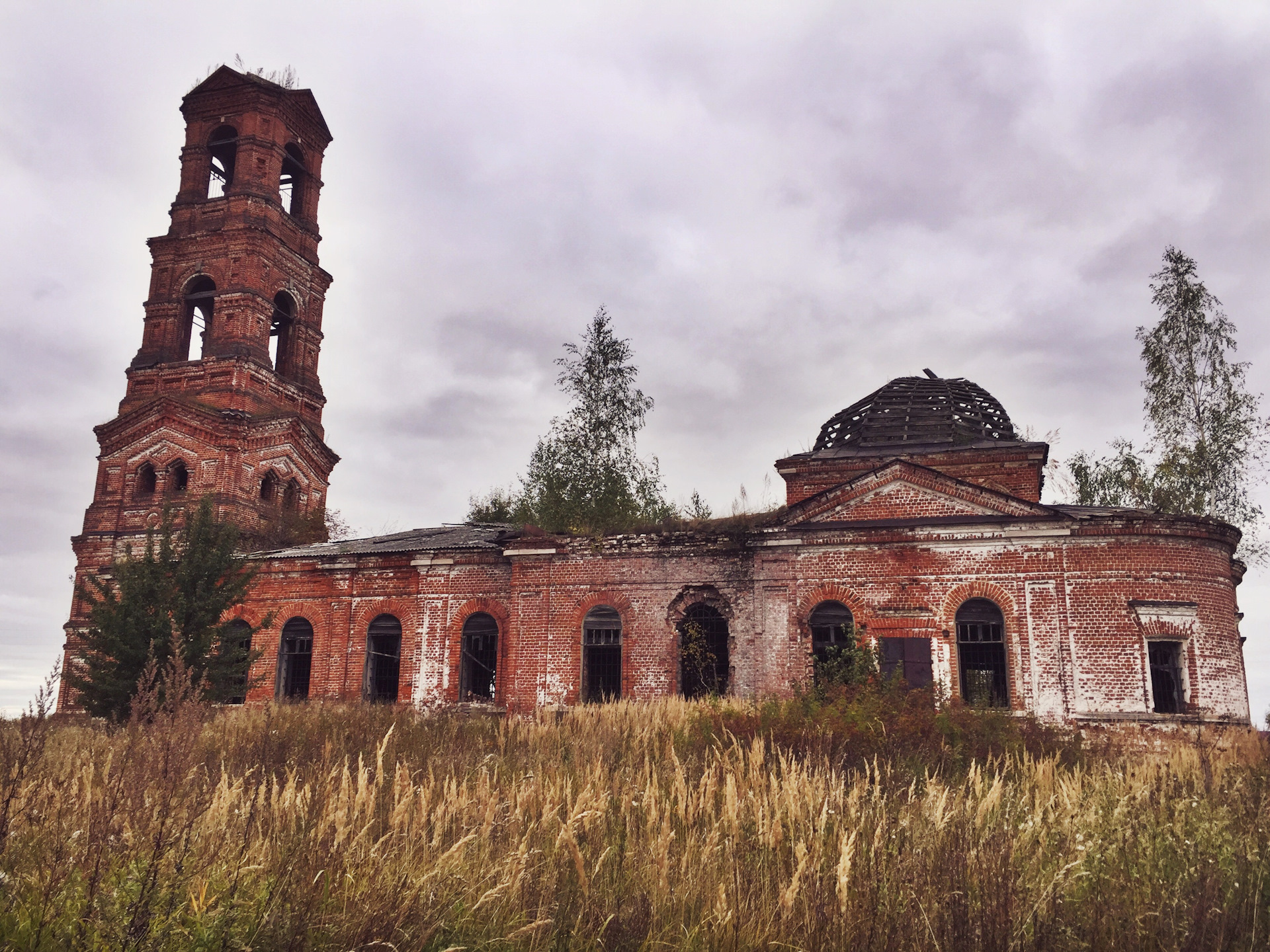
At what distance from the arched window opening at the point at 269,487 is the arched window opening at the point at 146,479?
297cm

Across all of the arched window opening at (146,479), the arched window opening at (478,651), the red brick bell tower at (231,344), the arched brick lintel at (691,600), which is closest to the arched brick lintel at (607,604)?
the arched brick lintel at (691,600)

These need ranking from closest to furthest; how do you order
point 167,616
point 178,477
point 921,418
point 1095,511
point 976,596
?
point 167,616, point 976,596, point 1095,511, point 921,418, point 178,477

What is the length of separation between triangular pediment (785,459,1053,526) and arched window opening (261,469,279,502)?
17482mm

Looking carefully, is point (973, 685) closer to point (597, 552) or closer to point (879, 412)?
point (597, 552)

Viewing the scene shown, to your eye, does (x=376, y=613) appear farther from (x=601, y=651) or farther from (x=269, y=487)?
(x=269, y=487)

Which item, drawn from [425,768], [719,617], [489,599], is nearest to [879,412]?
[719,617]

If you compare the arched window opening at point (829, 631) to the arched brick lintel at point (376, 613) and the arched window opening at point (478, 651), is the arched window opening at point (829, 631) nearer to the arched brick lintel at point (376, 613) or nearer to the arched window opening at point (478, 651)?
the arched window opening at point (478, 651)

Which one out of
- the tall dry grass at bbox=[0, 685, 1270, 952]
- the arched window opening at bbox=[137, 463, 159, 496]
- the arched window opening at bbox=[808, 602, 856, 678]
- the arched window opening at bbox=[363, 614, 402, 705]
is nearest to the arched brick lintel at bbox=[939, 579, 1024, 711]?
the arched window opening at bbox=[808, 602, 856, 678]

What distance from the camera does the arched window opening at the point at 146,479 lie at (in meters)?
26.9

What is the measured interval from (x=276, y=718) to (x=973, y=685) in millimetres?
12106

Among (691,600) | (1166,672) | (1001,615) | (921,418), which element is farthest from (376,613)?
(1166,672)

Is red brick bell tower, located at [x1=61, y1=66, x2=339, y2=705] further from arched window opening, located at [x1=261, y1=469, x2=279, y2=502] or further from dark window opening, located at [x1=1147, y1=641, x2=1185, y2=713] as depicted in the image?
dark window opening, located at [x1=1147, y1=641, x2=1185, y2=713]

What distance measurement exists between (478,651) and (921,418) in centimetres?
1293

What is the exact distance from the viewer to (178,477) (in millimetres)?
27109
